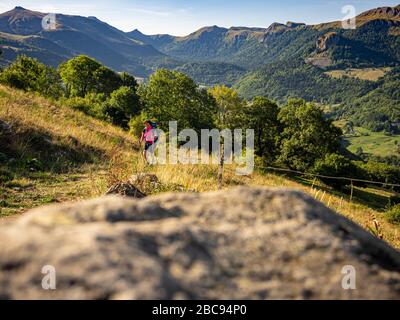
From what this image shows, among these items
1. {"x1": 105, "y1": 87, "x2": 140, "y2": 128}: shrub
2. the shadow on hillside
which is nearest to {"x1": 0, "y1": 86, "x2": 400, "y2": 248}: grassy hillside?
the shadow on hillside

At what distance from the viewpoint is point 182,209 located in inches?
86.4

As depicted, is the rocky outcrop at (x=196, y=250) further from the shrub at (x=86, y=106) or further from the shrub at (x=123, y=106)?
the shrub at (x=123, y=106)

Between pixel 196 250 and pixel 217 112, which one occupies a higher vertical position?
pixel 217 112

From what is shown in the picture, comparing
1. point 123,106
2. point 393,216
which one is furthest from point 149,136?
point 123,106

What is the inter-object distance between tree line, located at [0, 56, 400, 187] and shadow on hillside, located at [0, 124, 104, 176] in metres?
34.4

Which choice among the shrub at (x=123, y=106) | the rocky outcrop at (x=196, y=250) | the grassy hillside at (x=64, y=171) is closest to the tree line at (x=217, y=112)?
the shrub at (x=123, y=106)

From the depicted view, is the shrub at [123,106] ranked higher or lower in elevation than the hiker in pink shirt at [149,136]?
higher

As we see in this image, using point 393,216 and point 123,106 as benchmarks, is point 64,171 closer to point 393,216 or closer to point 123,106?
point 393,216

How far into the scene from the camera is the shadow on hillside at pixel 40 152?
956cm

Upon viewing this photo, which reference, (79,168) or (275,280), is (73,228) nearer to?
(275,280)

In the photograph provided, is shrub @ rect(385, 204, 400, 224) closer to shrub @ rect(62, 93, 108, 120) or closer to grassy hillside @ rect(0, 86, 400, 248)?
grassy hillside @ rect(0, 86, 400, 248)

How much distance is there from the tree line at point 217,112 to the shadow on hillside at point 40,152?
34449 millimetres

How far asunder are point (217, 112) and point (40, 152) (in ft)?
170

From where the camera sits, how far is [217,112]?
61.4 m
